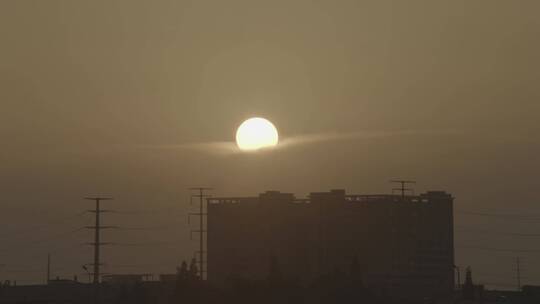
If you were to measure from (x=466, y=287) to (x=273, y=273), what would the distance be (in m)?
23.1

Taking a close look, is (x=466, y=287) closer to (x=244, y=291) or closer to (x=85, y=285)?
(x=244, y=291)

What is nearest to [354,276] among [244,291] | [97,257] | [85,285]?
[244,291]

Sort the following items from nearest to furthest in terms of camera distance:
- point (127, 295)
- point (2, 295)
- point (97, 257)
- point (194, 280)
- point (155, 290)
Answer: point (194, 280) < point (127, 295) < point (97, 257) < point (155, 290) < point (2, 295)

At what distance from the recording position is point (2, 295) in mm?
161250

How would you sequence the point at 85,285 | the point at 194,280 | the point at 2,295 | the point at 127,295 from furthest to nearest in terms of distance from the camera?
1. the point at 85,285
2. the point at 2,295
3. the point at 127,295
4. the point at 194,280

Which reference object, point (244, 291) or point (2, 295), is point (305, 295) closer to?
point (244, 291)

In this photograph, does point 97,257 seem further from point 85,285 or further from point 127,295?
point 85,285

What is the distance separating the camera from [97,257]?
133750mm

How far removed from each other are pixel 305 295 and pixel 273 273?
3637mm

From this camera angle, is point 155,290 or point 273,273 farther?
point 155,290

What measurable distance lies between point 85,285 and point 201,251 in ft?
89.8

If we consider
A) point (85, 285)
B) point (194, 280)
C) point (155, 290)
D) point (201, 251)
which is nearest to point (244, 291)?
point (194, 280)

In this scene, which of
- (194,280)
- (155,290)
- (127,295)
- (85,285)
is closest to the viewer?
(194,280)

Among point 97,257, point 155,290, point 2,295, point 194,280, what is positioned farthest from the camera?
point 2,295
